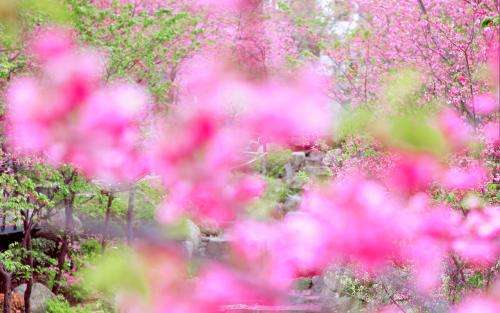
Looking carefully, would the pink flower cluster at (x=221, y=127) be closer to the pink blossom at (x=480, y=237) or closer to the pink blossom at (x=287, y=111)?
the pink blossom at (x=287, y=111)

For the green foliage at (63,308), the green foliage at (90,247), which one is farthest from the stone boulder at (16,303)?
the green foliage at (90,247)

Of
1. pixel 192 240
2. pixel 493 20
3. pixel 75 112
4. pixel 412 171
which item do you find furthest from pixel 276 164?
pixel 75 112

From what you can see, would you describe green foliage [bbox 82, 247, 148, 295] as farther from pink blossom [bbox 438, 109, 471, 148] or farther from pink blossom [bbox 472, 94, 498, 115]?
pink blossom [bbox 472, 94, 498, 115]

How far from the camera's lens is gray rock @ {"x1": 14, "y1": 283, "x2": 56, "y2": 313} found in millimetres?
9695

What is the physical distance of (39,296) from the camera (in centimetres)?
984

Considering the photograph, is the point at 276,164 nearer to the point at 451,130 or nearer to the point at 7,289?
the point at 7,289

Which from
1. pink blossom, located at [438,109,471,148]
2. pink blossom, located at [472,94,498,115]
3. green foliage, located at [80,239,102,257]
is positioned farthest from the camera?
green foliage, located at [80,239,102,257]

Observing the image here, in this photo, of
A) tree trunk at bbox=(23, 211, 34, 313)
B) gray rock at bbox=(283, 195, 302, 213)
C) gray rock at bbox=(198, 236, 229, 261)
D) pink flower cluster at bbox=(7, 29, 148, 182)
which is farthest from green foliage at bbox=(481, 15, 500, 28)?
gray rock at bbox=(283, 195, 302, 213)

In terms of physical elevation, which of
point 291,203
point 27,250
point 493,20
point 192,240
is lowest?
point 192,240

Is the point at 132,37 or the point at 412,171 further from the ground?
the point at 132,37

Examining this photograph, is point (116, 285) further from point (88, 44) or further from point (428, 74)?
point (88, 44)

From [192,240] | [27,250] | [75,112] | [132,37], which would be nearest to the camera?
[75,112]

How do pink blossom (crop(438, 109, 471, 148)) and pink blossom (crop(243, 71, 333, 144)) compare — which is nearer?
pink blossom (crop(243, 71, 333, 144))

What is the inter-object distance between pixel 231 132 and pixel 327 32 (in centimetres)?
1673
